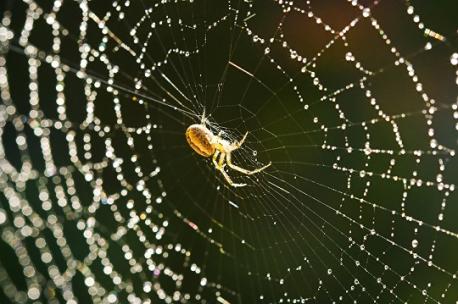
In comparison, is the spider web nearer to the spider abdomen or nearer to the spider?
the spider

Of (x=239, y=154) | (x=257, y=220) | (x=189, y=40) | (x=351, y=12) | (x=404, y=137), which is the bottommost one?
(x=257, y=220)

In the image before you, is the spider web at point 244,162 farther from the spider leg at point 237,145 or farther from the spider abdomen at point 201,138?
the spider abdomen at point 201,138

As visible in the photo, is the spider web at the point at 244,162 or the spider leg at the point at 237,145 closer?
the spider leg at the point at 237,145

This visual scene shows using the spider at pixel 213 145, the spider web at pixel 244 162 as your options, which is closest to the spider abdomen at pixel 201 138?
the spider at pixel 213 145

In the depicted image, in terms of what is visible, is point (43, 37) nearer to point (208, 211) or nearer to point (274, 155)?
point (208, 211)

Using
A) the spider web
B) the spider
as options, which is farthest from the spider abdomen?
the spider web

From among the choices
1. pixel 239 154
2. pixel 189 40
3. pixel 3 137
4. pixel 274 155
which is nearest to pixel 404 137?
pixel 274 155
